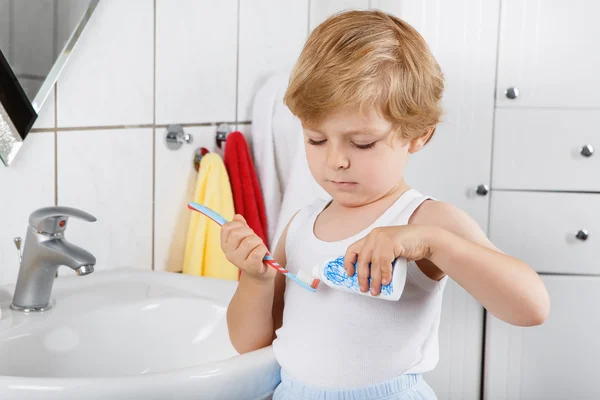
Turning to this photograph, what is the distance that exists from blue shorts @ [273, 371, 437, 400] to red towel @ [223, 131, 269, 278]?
0.57m

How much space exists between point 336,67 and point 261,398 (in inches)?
14.6

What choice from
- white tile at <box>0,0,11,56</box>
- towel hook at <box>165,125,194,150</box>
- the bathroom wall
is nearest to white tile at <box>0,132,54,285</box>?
the bathroom wall

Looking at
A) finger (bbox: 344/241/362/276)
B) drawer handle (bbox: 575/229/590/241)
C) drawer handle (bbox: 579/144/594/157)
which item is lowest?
drawer handle (bbox: 575/229/590/241)

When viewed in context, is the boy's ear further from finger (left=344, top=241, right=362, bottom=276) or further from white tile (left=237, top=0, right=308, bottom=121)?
white tile (left=237, top=0, right=308, bottom=121)

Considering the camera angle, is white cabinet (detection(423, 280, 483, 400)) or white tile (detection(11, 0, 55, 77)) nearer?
white tile (detection(11, 0, 55, 77))

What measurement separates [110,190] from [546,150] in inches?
40.4

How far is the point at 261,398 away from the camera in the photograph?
2.82ft

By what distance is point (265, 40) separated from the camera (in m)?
1.49

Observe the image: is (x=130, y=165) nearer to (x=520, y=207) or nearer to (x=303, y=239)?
(x=303, y=239)

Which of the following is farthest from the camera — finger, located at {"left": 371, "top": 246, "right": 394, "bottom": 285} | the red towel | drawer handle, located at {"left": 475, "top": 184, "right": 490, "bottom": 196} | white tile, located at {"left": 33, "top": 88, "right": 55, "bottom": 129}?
drawer handle, located at {"left": 475, "top": 184, "right": 490, "bottom": 196}

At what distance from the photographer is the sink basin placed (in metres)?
0.77

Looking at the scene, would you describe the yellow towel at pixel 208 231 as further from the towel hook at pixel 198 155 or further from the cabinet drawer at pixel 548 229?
the cabinet drawer at pixel 548 229

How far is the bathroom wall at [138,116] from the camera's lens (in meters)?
1.07

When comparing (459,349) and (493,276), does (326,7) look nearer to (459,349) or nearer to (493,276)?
(459,349)
